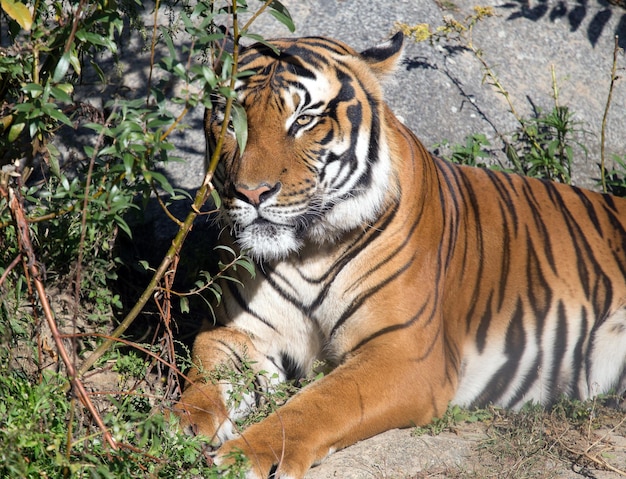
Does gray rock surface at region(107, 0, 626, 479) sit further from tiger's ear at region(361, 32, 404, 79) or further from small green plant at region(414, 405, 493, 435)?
small green plant at region(414, 405, 493, 435)

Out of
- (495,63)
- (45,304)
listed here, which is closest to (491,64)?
(495,63)

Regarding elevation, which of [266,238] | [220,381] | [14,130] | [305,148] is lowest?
[220,381]

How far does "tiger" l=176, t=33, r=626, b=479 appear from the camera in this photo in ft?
10.4

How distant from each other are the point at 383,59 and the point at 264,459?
5.89ft

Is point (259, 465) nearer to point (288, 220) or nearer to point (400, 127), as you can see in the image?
point (288, 220)

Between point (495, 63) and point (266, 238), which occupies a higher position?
point (495, 63)

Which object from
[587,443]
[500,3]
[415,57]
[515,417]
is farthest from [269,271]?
[500,3]

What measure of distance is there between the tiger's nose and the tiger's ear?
0.82 metres

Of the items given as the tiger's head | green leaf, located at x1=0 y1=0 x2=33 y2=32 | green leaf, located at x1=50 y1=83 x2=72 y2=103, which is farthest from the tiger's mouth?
green leaf, located at x1=0 y1=0 x2=33 y2=32

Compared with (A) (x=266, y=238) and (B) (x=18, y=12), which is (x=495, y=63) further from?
(B) (x=18, y=12)

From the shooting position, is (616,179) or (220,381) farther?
(616,179)

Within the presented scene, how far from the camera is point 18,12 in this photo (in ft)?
8.63

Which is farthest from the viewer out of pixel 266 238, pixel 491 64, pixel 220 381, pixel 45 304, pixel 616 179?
pixel 491 64

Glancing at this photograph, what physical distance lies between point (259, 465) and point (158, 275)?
2.40ft
